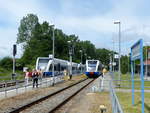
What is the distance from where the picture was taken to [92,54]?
178625 mm

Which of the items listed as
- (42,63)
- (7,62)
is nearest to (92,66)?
(42,63)

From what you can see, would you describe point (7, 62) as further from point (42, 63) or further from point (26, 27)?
point (42, 63)

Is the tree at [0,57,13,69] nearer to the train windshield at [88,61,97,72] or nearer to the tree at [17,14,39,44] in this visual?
the tree at [17,14,39,44]

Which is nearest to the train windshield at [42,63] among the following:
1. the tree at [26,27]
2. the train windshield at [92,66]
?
the train windshield at [92,66]

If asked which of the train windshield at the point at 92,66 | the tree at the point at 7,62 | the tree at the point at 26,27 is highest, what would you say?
the tree at the point at 26,27

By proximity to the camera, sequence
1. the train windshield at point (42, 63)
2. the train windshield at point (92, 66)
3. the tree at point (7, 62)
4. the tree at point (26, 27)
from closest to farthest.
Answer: the train windshield at point (42, 63) → the train windshield at point (92, 66) → the tree at point (7, 62) → the tree at point (26, 27)

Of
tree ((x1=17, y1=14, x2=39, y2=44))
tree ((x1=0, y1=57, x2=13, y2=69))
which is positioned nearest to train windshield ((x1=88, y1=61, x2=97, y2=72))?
tree ((x1=0, y1=57, x2=13, y2=69))

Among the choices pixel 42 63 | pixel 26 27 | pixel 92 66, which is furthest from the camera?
pixel 26 27

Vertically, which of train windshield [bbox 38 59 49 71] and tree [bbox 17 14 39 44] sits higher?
tree [bbox 17 14 39 44]

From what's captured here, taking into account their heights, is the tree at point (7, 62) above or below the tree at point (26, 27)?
below

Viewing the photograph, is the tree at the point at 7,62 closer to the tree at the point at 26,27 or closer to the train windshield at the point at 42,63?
the tree at the point at 26,27

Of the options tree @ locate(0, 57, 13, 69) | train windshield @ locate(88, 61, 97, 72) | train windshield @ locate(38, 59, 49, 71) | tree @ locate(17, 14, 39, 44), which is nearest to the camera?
train windshield @ locate(38, 59, 49, 71)

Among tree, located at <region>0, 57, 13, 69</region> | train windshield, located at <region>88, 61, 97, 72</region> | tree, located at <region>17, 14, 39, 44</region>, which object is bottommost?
train windshield, located at <region>88, 61, 97, 72</region>

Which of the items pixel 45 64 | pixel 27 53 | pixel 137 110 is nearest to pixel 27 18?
pixel 27 53
